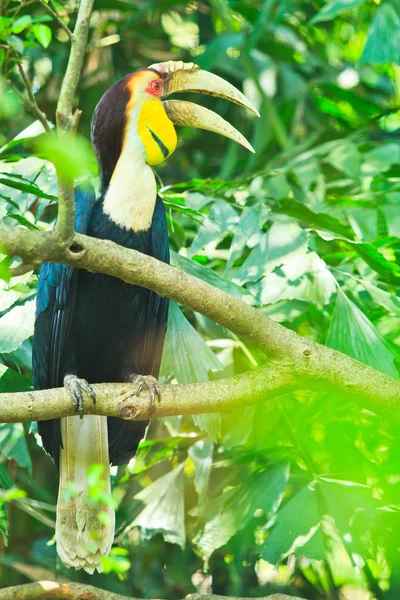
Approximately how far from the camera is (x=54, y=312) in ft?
10.7

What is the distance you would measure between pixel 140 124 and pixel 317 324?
1.28 m

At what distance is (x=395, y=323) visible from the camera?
365 cm

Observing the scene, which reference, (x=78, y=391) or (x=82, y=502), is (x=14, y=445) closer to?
(x=82, y=502)

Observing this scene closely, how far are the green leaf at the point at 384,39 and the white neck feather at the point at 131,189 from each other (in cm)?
190

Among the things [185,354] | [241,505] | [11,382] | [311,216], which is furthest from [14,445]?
[311,216]

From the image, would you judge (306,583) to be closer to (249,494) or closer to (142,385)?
(249,494)

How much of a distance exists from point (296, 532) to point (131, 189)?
4.87ft

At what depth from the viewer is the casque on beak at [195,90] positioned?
11.1ft

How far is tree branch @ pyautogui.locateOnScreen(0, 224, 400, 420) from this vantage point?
2.12 m

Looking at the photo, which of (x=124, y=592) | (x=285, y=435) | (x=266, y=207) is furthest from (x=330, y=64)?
(x=124, y=592)

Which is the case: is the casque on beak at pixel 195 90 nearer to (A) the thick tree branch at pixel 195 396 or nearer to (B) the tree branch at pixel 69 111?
(A) the thick tree branch at pixel 195 396

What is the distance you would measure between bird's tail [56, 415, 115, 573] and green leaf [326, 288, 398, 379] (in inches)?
42.0

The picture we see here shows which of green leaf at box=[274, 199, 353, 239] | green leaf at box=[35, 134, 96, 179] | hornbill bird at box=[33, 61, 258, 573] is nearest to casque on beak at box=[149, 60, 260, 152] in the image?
hornbill bird at box=[33, 61, 258, 573]

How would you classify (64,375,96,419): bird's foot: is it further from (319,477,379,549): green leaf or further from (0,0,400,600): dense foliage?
(319,477,379,549): green leaf
